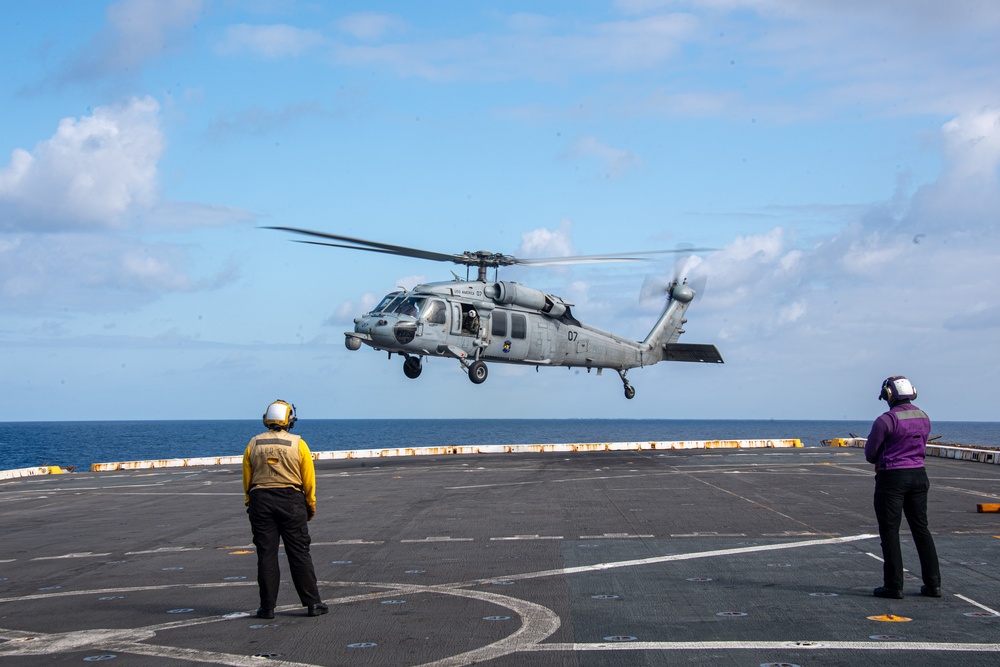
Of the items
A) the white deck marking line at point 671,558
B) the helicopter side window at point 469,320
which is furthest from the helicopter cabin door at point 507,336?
the white deck marking line at point 671,558

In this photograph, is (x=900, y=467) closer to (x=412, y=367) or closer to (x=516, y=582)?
(x=516, y=582)

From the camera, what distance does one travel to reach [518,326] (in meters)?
33.5

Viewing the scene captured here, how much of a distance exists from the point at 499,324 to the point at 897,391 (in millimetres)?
23560

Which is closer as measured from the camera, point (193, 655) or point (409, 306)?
point (193, 655)

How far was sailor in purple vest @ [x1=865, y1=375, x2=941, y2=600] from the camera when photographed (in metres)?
9.42

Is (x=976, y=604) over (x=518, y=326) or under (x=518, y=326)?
under

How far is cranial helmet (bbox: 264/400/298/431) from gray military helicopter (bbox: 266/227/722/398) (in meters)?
17.3

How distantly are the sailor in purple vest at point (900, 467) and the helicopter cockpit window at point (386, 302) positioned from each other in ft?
73.5

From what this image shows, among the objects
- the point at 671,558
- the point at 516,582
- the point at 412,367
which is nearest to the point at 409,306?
the point at 412,367

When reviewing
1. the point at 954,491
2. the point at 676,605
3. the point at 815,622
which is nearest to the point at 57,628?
the point at 676,605

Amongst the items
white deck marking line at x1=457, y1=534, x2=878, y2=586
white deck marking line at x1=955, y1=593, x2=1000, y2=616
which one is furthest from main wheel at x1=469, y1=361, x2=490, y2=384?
white deck marking line at x1=955, y1=593, x2=1000, y2=616

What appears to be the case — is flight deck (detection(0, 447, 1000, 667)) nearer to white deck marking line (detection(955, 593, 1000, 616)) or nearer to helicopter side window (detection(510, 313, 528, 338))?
white deck marking line (detection(955, 593, 1000, 616))

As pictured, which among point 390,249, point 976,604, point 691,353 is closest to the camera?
point 976,604

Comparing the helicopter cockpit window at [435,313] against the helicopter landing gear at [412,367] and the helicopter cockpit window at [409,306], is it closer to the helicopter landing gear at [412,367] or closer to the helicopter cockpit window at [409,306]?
the helicopter cockpit window at [409,306]
